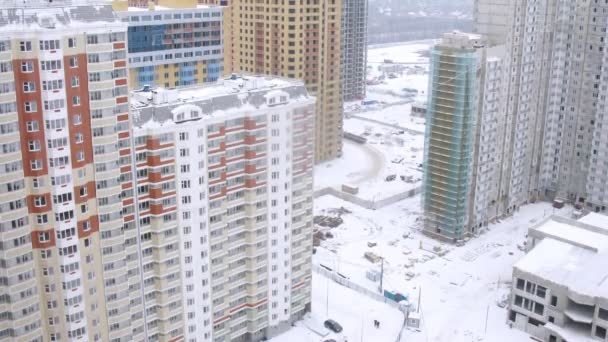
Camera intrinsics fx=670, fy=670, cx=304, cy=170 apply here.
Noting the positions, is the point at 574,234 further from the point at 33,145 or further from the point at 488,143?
the point at 33,145

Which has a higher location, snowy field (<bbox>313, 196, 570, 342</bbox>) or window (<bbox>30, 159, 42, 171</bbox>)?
window (<bbox>30, 159, 42, 171</bbox>)

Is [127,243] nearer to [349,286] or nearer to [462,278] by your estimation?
[349,286]

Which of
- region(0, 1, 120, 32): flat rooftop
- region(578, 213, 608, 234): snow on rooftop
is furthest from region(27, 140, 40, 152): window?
region(578, 213, 608, 234): snow on rooftop

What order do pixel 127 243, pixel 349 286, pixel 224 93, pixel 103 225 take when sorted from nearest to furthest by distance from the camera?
pixel 103 225
pixel 127 243
pixel 224 93
pixel 349 286

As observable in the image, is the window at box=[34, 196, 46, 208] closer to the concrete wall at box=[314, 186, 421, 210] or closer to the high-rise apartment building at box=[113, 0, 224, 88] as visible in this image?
the high-rise apartment building at box=[113, 0, 224, 88]

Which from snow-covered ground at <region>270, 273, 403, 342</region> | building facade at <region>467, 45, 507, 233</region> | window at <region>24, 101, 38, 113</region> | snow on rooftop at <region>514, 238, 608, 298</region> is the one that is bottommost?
snow-covered ground at <region>270, 273, 403, 342</region>

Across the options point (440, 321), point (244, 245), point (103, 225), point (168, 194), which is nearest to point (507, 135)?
point (440, 321)
